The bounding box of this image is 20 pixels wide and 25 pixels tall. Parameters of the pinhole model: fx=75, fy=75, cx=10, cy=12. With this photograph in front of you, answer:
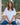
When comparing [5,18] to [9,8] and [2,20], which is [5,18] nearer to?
[2,20]

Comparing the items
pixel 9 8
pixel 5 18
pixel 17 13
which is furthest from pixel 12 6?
pixel 5 18

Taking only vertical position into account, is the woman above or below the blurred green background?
below

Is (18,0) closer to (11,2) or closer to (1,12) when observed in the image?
(11,2)

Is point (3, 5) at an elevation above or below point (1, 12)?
above

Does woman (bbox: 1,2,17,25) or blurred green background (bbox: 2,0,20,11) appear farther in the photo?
blurred green background (bbox: 2,0,20,11)

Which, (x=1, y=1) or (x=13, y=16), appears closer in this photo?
(x=13, y=16)

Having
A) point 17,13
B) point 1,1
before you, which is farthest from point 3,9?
point 17,13

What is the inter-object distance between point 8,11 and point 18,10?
534 mm

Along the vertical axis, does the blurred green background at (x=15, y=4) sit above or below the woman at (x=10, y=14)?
above

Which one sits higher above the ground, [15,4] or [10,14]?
[15,4]

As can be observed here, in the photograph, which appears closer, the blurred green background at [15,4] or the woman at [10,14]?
the woman at [10,14]

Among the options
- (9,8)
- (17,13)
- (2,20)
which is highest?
(9,8)

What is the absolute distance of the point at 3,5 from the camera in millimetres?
3582

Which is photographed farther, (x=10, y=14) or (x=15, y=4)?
(x=15, y=4)
